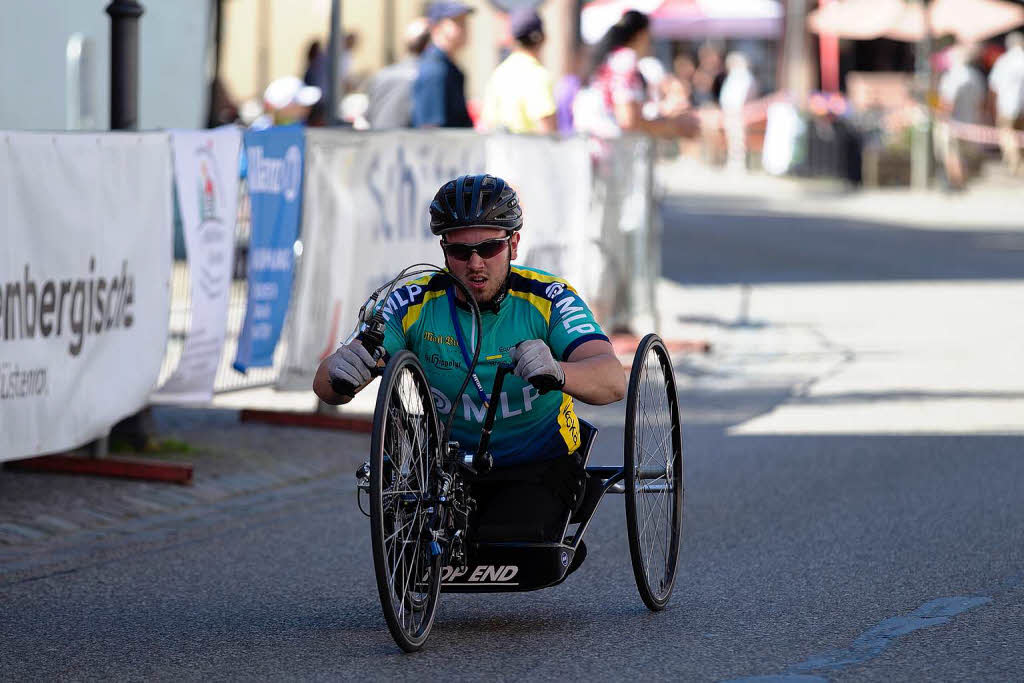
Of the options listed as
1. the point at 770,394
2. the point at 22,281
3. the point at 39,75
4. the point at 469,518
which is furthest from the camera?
the point at 39,75

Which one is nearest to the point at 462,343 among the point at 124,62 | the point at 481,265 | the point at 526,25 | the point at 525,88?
the point at 481,265

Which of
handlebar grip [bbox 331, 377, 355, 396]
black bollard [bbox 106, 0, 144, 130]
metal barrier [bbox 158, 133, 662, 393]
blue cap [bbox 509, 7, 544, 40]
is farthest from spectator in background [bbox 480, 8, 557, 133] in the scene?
handlebar grip [bbox 331, 377, 355, 396]

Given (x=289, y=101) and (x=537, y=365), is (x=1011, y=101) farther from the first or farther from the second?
(x=537, y=365)

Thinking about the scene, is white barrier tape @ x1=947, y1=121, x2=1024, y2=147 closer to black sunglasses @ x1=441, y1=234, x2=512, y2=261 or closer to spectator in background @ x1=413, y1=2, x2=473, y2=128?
spectator in background @ x1=413, y1=2, x2=473, y2=128

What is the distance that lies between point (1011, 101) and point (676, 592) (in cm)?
2850

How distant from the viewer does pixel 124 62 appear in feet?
31.6

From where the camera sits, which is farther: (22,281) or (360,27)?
(360,27)

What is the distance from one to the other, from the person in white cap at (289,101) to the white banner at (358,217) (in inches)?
295

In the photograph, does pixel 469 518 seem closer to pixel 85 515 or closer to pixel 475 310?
pixel 475 310

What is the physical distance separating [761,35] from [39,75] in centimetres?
3207

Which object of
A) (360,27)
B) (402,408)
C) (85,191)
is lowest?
(402,408)

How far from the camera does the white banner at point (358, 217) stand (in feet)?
34.5

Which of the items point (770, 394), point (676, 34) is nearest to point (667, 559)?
point (770, 394)

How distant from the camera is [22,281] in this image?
26.1 feet
